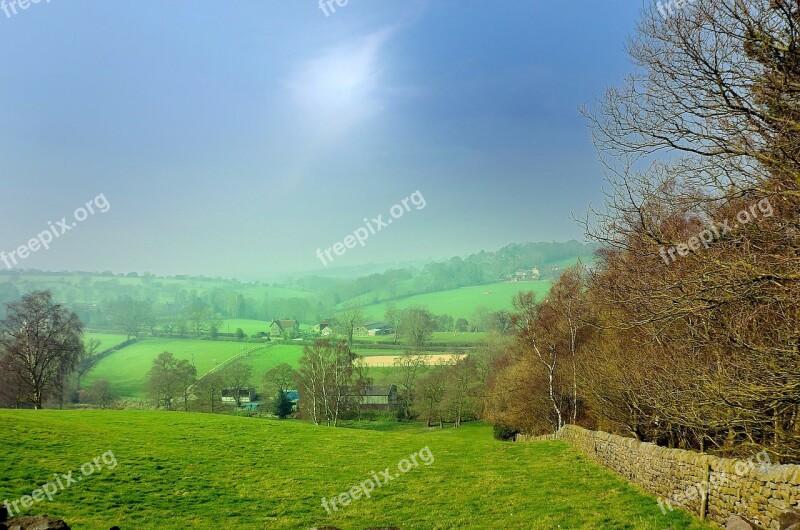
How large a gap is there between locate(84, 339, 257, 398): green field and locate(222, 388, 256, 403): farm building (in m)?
13.9

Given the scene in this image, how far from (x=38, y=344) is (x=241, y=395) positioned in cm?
3469

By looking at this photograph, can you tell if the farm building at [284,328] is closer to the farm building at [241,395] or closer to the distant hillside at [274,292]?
the distant hillside at [274,292]

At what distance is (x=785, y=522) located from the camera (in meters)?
7.50

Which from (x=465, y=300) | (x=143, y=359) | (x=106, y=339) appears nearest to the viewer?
(x=143, y=359)

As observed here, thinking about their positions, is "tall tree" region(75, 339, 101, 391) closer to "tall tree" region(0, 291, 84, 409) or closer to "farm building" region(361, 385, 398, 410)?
"tall tree" region(0, 291, 84, 409)

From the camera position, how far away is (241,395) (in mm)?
72375

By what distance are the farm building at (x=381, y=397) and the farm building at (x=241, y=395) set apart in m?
19.2

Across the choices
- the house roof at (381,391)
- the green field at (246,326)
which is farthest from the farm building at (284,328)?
the house roof at (381,391)

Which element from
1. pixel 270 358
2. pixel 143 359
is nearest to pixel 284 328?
pixel 270 358

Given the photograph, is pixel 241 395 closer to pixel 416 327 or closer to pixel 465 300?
pixel 416 327

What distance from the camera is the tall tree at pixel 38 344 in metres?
40.5

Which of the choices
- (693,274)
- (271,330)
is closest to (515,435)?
(693,274)

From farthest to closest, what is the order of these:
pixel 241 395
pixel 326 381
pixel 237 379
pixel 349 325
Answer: pixel 349 325
pixel 241 395
pixel 237 379
pixel 326 381

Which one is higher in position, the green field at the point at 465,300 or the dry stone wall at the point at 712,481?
the green field at the point at 465,300
